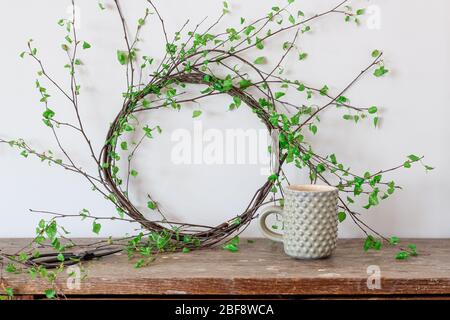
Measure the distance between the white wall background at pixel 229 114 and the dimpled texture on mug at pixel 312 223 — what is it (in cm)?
22

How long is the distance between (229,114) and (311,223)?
362 millimetres

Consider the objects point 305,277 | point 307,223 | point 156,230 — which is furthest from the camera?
point 156,230

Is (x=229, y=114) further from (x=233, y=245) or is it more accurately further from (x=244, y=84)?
(x=233, y=245)

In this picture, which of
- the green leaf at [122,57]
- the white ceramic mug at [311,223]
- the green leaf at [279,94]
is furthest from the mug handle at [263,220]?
the green leaf at [122,57]

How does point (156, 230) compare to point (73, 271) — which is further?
point (156, 230)

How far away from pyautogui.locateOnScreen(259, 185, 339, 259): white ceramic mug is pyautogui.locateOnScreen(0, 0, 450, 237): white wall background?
0.21 m

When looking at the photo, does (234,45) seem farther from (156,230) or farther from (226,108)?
(156,230)

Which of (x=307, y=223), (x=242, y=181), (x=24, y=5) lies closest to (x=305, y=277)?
(x=307, y=223)

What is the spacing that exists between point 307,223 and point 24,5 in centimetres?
84

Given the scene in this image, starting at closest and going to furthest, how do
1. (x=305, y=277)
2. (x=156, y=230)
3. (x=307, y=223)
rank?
(x=305, y=277) → (x=307, y=223) → (x=156, y=230)

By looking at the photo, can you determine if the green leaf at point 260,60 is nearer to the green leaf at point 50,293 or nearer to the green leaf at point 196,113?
the green leaf at point 196,113

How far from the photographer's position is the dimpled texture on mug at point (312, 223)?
1.05 m

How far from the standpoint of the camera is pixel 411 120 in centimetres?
127
